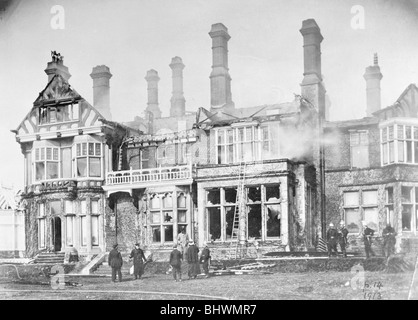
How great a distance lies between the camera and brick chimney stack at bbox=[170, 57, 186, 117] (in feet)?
53.6

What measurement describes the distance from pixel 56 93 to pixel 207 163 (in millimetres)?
4411

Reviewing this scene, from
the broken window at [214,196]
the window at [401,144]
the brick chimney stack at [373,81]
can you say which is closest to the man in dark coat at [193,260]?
the broken window at [214,196]

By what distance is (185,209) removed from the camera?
17578mm

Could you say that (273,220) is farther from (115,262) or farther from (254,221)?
(115,262)

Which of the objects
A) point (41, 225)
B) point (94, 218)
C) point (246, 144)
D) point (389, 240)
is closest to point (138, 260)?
point (94, 218)

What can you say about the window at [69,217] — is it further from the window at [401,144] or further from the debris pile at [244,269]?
the window at [401,144]

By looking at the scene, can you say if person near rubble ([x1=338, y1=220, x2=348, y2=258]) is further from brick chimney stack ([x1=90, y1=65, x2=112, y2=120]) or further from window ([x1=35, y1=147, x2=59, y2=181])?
window ([x1=35, y1=147, x2=59, y2=181])

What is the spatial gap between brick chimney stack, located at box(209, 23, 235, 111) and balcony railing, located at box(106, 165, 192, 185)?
1800 millimetres

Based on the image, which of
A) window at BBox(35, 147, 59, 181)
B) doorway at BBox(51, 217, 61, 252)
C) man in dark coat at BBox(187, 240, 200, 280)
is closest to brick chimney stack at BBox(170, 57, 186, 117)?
window at BBox(35, 147, 59, 181)

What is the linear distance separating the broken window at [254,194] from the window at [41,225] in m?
5.62

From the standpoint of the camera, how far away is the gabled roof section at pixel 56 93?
17906 millimetres
